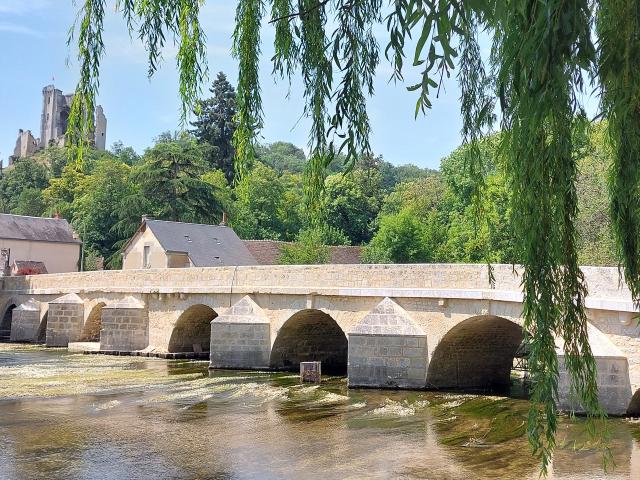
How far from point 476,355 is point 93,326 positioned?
45.2 ft

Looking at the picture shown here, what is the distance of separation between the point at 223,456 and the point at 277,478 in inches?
50.9

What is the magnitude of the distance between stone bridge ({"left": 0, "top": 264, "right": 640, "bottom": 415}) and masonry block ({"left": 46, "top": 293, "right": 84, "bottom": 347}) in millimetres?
32

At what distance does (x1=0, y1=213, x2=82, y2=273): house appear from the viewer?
34.8 metres

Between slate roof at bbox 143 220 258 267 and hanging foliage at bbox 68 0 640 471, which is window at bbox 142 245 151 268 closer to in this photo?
slate roof at bbox 143 220 258 267

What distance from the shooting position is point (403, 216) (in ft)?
108

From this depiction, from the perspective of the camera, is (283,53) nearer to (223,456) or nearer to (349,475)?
(349,475)

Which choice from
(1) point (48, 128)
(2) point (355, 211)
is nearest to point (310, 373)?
(2) point (355, 211)

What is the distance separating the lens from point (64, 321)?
2375cm

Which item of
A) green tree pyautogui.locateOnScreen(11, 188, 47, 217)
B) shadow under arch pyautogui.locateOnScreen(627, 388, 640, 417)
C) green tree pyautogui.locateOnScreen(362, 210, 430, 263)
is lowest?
shadow under arch pyautogui.locateOnScreen(627, 388, 640, 417)

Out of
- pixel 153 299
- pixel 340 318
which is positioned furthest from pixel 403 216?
pixel 340 318

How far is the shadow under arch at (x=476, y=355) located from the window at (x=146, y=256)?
16362 mm

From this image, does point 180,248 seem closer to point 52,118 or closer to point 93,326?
point 93,326

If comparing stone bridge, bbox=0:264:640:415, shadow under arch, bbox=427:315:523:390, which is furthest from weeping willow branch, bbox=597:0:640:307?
shadow under arch, bbox=427:315:523:390

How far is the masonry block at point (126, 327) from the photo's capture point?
21.4m
